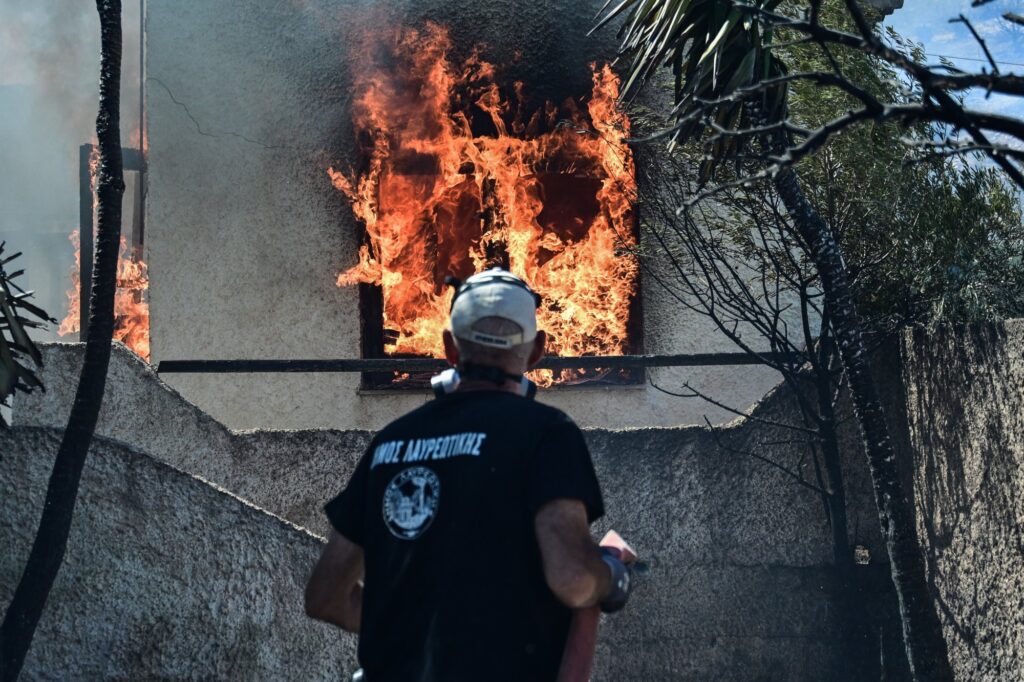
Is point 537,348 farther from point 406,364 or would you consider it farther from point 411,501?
point 406,364

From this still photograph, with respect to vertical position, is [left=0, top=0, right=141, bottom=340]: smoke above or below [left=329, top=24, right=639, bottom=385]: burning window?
above

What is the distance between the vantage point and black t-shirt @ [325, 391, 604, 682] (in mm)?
2543

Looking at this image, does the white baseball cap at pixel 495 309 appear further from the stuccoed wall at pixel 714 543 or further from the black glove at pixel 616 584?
the stuccoed wall at pixel 714 543

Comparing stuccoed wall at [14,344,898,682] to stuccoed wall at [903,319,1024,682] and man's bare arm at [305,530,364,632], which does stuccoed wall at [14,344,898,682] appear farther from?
man's bare arm at [305,530,364,632]

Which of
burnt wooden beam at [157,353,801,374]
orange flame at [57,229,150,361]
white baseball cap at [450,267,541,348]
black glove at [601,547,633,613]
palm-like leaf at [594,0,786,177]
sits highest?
orange flame at [57,229,150,361]

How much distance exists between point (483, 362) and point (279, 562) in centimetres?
304

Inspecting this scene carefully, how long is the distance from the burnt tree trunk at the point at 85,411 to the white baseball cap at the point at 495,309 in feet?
9.28

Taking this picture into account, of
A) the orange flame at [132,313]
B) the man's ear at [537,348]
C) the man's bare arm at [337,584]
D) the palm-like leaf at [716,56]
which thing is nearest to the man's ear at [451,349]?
the man's ear at [537,348]

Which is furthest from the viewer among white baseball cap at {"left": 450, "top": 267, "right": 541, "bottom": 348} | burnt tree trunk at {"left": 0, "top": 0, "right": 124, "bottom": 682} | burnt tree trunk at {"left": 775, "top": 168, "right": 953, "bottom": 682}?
burnt tree trunk at {"left": 775, "top": 168, "right": 953, "bottom": 682}

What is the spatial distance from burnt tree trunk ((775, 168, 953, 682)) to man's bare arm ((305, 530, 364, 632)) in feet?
10.0

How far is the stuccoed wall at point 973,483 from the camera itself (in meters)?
4.77

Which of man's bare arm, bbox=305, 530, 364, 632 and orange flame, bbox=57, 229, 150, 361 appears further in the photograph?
orange flame, bbox=57, 229, 150, 361

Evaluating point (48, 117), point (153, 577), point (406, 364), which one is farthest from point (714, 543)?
point (48, 117)

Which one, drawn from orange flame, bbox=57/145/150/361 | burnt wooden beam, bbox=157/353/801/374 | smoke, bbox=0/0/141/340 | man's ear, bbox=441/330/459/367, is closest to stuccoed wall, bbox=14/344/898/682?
burnt wooden beam, bbox=157/353/801/374
